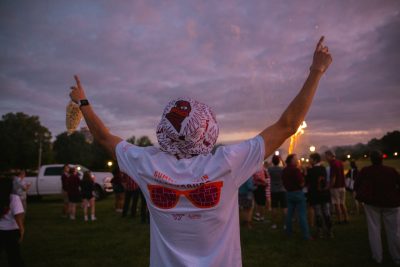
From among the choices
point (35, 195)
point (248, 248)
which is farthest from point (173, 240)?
point (35, 195)

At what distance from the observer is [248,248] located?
25.5 feet

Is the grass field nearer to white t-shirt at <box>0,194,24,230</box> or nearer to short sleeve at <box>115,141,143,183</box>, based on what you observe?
white t-shirt at <box>0,194,24,230</box>

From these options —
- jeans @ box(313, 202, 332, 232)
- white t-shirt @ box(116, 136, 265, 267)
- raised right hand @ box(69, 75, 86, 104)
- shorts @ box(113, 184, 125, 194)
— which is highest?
raised right hand @ box(69, 75, 86, 104)

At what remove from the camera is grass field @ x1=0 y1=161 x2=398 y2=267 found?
6832 millimetres

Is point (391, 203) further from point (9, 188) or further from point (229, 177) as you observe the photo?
point (9, 188)

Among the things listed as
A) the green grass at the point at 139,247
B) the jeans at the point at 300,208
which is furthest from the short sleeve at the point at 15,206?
the jeans at the point at 300,208

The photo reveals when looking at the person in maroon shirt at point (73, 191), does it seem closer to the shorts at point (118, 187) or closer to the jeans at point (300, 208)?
the shorts at point (118, 187)

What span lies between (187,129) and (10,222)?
4616 millimetres

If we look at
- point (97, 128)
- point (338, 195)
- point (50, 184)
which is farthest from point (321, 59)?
point (50, 184)

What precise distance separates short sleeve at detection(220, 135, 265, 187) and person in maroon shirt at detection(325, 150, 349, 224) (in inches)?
355

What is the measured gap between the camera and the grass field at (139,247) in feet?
22.4

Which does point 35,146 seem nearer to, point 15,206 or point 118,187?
point 118,187

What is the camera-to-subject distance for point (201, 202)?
1.65m

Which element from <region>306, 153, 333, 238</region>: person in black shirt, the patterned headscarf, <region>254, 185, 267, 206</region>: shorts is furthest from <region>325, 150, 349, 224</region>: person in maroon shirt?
the patterned headscarf
